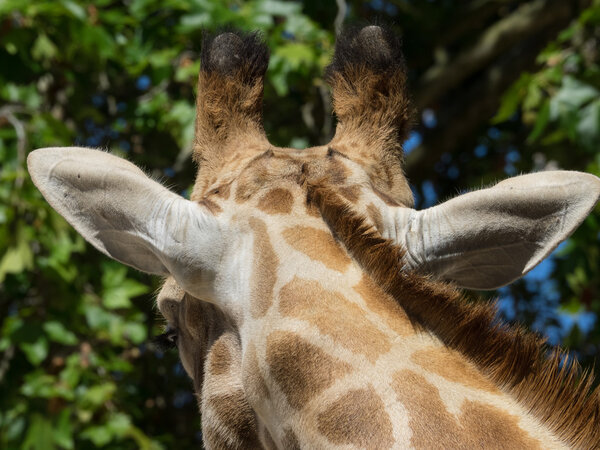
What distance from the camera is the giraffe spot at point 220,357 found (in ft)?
5.64

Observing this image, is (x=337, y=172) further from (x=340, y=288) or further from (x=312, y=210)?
(x=340, y=288)

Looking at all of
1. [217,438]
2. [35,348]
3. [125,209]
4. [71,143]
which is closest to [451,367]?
[217,438]

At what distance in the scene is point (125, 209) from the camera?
66.2 inches


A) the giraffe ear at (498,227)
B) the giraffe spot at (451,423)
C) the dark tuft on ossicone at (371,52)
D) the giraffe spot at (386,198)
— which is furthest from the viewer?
the dark tuft on ossicone at (371,52)

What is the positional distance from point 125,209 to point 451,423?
0.76 metres

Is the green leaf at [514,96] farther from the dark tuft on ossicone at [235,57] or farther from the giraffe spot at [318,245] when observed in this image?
the giraffe spot at [318,245]

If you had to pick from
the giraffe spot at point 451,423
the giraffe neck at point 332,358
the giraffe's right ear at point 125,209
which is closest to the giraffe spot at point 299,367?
the giraffe neck at point 332,358

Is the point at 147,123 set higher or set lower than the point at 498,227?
lower

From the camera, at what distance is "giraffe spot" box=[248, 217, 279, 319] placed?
1600 millimetres

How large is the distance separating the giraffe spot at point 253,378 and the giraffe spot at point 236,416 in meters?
0.07

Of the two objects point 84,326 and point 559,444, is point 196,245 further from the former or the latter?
point 84,326

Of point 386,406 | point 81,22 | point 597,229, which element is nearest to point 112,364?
point 81,22

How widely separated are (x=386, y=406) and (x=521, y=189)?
19.6 inches

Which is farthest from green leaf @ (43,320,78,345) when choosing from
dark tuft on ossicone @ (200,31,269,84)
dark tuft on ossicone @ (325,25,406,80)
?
dark tuft on ossicone @ (325,25,406,80)
